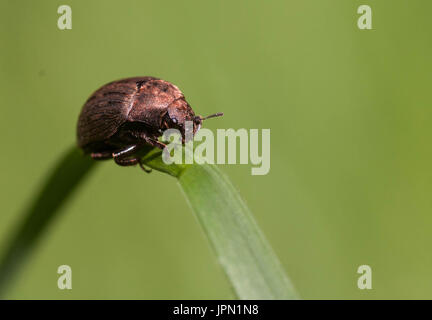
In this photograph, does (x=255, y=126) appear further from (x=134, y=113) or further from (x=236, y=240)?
(x=236, y=240)

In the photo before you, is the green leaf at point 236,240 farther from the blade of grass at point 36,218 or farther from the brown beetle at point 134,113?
the brown beetle at point 134,113

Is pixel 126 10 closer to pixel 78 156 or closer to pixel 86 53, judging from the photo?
pixel 86 53

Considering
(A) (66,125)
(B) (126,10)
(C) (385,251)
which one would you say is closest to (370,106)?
(C) (385,251)

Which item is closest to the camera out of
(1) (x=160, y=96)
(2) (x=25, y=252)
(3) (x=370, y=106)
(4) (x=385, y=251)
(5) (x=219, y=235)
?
(5) (x=219, y=235)

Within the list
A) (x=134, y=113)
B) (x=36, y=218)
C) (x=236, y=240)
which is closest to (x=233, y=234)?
(x=236, y=240)

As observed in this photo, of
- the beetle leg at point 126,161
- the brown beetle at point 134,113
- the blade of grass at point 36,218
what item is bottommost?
the blade of grass at point 36,218

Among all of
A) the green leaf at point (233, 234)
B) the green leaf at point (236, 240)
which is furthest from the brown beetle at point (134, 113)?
the green leaf at point (236, 240)
